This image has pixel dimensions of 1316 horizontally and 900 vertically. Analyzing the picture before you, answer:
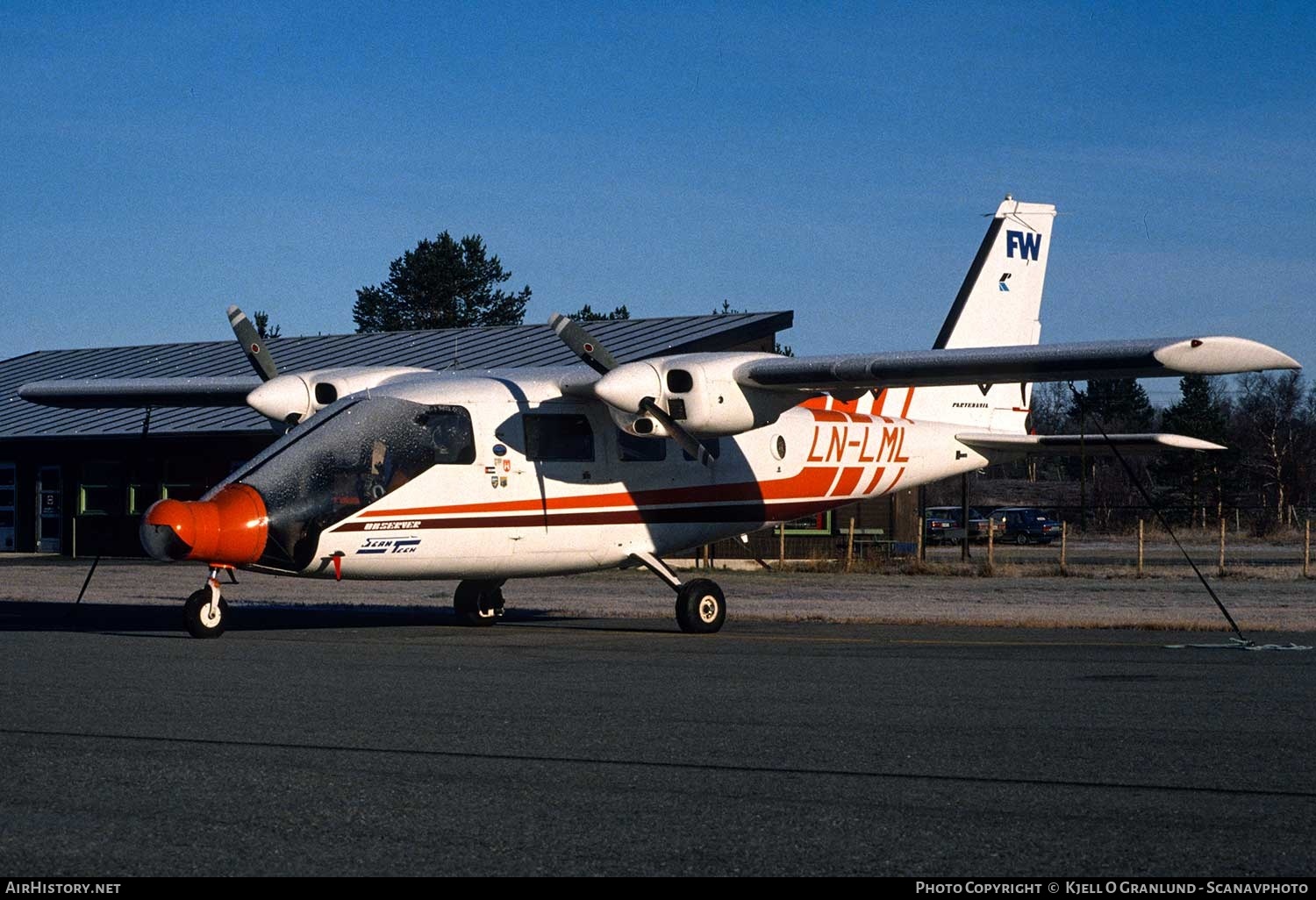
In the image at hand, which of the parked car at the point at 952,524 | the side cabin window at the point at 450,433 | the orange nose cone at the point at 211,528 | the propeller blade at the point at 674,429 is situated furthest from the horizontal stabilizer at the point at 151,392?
the parked car at the point at 952,524

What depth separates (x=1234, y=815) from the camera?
6453mm

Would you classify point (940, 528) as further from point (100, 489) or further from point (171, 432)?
point (100, 489)

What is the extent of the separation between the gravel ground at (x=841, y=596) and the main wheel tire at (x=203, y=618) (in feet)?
21.6

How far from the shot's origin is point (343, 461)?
15.6 metres

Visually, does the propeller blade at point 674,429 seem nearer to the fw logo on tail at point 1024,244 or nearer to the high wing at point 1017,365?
the high wing at point 1017,365

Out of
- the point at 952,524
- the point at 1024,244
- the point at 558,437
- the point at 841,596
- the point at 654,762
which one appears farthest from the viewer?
the point at 952,524

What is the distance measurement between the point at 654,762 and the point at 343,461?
8523 millimetres

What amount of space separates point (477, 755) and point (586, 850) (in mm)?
2362

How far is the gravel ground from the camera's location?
20797 millimetres

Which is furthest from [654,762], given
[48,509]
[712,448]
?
[48,509]

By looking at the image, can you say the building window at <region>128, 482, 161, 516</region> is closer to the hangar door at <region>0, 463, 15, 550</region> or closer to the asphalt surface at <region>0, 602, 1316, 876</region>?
the hangar door at <region>0, 463, 15, 550</region>

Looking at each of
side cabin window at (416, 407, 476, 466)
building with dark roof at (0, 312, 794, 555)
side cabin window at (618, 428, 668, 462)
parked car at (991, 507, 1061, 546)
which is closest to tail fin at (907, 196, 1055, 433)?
side cabin window at (618, 428, 668, 462)

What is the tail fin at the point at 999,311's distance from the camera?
21.9 m

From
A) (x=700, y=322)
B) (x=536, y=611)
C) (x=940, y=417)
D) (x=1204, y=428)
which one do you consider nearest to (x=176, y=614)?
(x=536, y=611)
